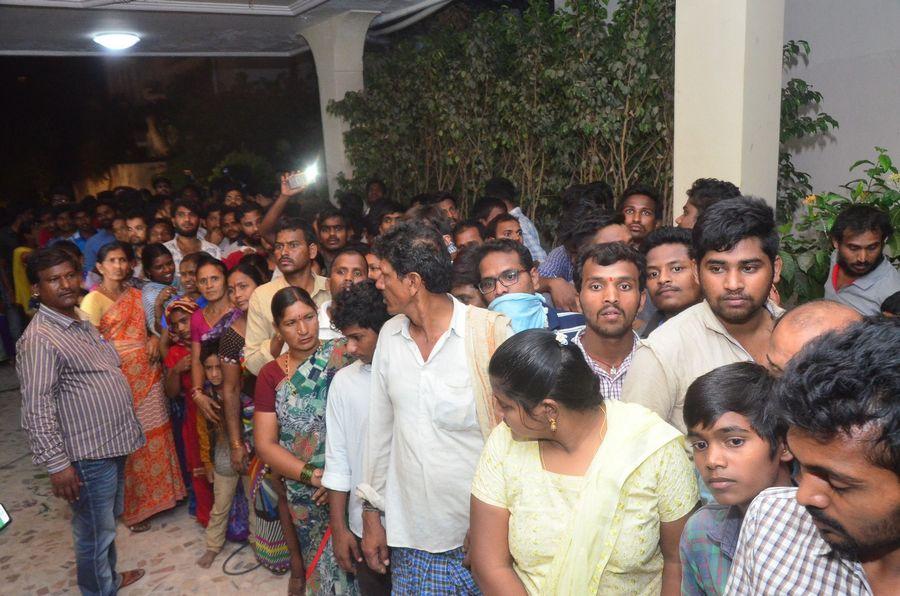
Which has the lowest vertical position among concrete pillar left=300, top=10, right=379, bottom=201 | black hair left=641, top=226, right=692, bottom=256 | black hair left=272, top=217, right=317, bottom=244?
black hair left=641, top=226, right=692, bottom=256

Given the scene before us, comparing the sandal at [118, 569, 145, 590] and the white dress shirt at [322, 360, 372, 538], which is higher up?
the white dress shirt at [322, 360, 372, 538]

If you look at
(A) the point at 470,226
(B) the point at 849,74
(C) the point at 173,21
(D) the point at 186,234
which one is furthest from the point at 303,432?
(C) the point at 173,21

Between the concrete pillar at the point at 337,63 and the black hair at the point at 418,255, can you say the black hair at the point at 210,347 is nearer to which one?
the black hair at the point at 418,255

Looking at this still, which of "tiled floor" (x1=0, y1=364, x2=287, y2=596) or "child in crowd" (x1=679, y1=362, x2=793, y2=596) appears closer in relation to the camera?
"child in crowd" (x1=679, y1=362, x2=793, y2=596)

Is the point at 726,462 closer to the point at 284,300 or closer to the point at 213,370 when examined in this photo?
the point at 284,300

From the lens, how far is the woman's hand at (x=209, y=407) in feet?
12.6

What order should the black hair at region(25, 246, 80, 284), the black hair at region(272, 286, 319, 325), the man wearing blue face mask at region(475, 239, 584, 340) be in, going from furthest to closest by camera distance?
the black hair at region(25, 246, 80, 284)
the black hair at region(272, 286, 319, 325)
the man wearing blue face mask at region(475, 239, 584, 340)

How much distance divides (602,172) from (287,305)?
142 inches

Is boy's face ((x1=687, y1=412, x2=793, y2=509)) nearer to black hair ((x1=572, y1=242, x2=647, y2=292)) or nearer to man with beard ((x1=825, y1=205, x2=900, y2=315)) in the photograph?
black hair ((x1=572, y1=242, x2=647, y2=292))

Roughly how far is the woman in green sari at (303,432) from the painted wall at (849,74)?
448cm

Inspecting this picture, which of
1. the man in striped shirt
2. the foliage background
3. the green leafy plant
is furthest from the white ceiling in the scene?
the green leafy plant

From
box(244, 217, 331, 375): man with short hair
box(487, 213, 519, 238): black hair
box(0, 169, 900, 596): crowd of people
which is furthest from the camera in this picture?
box(487, 213, 519, 238): black hair

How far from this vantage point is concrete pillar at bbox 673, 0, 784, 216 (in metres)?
3.76

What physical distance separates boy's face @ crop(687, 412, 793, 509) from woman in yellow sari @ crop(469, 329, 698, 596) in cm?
14
